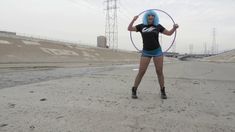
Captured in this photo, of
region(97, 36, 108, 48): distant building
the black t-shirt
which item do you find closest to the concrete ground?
the black t-shirt

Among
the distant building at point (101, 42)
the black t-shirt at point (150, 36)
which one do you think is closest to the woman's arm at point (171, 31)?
the black t-shirt at point (150, 36)

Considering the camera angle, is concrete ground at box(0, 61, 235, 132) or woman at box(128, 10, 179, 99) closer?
concrete ground at box(0, 61, 235, 132)

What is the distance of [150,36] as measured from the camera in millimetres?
5012

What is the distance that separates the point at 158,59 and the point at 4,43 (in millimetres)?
33985

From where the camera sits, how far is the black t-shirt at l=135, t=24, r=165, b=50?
5.02 m

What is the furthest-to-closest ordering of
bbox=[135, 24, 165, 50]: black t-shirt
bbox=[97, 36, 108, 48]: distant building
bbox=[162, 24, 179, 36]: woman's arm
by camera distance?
bbox=[97, 36, 108, 48]: distant building < bbox=[162, 24, 179, 36]: woman's arm < bbox=[135, 24, 165, 50]: black t-shirt

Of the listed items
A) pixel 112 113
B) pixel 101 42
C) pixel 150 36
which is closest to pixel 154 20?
pixel 150 36

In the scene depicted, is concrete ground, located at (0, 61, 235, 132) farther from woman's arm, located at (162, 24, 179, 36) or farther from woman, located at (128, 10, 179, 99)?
woman's arm, located at (162, 24, 179, 36)

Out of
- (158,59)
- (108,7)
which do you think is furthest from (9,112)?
(108,7)

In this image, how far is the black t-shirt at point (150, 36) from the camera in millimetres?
5023

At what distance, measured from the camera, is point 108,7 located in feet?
225

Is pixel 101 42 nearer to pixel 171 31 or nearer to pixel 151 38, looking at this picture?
pixel 171 31

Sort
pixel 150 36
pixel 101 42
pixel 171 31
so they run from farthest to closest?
Result: pixel 101 42 → pixel 171 31 → pixel 150 36

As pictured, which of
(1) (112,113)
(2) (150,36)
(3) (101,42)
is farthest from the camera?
(3) (101,42)
